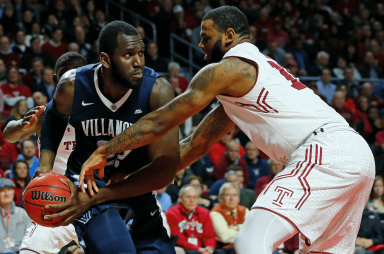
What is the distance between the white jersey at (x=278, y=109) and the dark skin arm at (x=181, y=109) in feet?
0.37

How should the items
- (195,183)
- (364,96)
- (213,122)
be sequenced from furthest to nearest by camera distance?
(364,96) < (195,183) < (213,122)

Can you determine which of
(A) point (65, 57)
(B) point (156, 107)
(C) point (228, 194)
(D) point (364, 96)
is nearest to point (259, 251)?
(B) point (156, 107)

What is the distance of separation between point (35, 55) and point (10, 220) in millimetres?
4483

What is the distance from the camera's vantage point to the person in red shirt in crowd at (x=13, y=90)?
30.8 ft

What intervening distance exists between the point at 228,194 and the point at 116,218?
14.0 ft

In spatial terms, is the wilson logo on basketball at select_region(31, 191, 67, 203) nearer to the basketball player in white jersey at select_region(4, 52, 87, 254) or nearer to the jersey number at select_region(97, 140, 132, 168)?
the jersey number at select_region(97, 140, 132, 168)

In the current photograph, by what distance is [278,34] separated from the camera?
1436cm

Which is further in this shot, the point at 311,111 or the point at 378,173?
the point at 378,173

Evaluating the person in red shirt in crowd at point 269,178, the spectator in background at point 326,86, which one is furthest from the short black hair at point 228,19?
the spectator in background at point 326,86

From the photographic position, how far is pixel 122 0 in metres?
13.4

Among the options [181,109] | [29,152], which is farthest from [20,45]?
[181,109]

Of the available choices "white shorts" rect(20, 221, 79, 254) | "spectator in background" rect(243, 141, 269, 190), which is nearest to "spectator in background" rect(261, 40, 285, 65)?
"spectator in background" rect(243, 141, 269, 190)

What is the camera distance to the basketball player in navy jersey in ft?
11.3

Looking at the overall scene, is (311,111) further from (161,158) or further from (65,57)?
(65,57)
